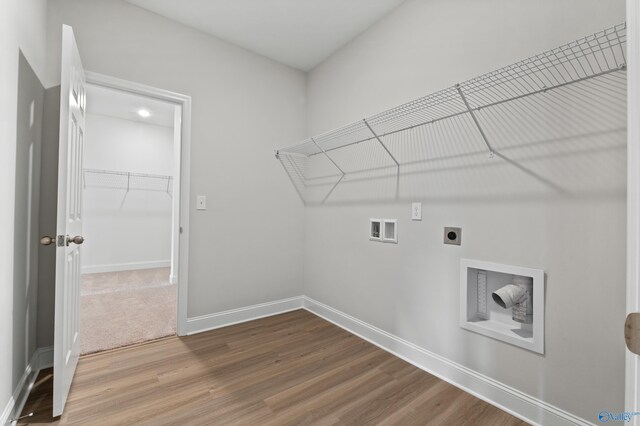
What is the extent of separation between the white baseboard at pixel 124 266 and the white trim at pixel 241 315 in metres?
3.32

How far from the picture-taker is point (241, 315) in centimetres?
265

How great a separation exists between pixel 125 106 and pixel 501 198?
5.00m

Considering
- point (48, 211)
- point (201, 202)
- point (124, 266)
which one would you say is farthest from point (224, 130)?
point (124, 266)

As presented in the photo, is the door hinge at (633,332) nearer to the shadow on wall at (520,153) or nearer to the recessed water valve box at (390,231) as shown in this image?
the shadow on wall at (520,153)

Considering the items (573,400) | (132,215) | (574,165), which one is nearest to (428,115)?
(574,165)

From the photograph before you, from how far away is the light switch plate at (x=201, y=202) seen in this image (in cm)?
244

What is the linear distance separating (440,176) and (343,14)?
4.84 feet

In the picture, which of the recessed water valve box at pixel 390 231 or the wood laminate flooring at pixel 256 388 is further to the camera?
the recessed water valve box at pixel 390 231

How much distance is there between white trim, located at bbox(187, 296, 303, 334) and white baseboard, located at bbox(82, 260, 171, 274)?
10.9 feet

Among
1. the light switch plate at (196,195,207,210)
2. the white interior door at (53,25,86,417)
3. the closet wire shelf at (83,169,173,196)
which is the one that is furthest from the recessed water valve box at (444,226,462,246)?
the closet wire shelf at (83,169,173,196)

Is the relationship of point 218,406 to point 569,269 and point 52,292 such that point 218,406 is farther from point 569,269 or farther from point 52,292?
point 569,269

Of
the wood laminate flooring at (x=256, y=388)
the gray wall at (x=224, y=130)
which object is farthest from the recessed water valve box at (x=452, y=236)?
the gray wall at (x=224, y=130)

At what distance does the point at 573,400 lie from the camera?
4.33 feet

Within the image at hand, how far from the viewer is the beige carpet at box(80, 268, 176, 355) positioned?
7.50 feet
